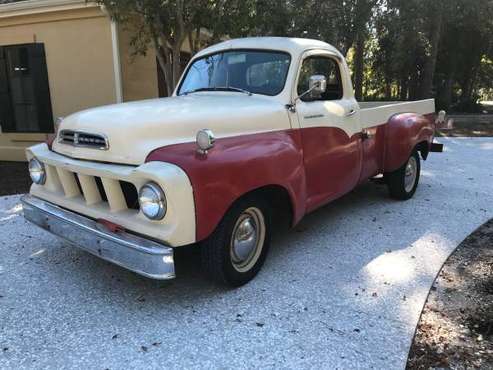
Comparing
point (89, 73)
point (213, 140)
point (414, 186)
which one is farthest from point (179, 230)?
point (89, 73)

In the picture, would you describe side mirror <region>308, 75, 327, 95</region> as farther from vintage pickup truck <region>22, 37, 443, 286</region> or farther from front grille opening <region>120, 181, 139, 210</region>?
front grille opening <region>120, 181, 139, 210</region>

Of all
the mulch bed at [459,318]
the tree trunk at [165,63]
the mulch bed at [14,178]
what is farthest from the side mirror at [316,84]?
the mulch bed at [14,178]

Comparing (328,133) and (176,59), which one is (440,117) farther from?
(176,59)

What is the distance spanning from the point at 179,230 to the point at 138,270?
0.39 m

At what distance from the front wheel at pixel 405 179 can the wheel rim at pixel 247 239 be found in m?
2.75

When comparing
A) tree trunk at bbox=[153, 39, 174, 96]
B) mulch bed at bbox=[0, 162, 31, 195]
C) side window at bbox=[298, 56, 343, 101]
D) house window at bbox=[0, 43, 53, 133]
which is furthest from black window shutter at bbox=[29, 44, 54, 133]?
side window at bbox=[298, 56, 343, 101]

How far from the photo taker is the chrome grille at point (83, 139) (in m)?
3.12

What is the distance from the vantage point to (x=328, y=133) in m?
4.18

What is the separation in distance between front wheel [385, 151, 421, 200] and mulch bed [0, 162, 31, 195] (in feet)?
17.0

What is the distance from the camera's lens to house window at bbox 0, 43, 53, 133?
27.9 ft

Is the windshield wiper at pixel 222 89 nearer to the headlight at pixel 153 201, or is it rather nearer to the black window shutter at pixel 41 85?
the headlight at pixel 153 201

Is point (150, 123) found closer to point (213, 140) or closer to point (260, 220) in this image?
point (213, 140)

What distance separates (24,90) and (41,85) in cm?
Answer: 74

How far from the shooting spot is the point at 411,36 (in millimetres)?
16734
